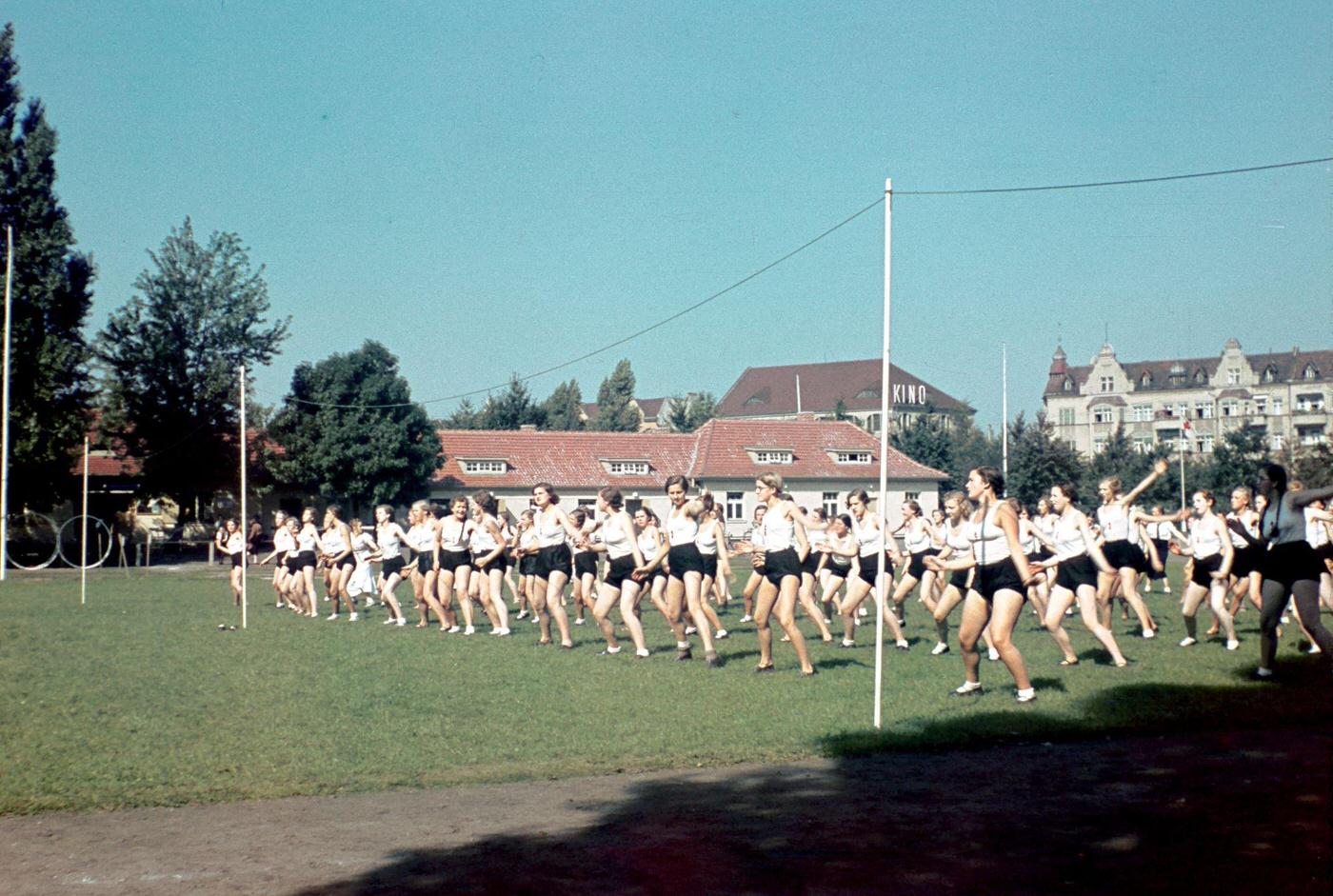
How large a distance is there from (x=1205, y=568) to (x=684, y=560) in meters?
6.50

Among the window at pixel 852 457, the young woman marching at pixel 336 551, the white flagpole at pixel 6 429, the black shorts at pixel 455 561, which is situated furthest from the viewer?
the window at pixel 852 457

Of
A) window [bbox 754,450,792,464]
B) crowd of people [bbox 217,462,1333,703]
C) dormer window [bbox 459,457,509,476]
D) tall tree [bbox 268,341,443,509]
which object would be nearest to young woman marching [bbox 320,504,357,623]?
crowd of people [bbox 217,462,1333,703]

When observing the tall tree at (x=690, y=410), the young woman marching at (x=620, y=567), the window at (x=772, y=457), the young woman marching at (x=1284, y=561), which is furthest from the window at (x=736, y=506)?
the young woman marching at (x=1284, y=561)

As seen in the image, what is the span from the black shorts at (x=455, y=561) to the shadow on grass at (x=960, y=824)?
10235 millimetres

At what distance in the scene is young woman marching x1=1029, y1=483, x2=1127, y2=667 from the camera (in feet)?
45.4

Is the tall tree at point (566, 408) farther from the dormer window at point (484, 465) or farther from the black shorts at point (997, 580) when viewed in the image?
the black shorts at point (997, 580)

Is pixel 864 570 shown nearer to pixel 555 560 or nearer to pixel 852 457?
pixel 555 560

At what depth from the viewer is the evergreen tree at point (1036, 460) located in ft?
190

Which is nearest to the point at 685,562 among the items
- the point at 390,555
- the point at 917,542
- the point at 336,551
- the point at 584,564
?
the point at 584,564

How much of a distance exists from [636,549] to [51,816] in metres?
8.09

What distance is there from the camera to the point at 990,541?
11.3m

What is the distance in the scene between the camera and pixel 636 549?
591 inches

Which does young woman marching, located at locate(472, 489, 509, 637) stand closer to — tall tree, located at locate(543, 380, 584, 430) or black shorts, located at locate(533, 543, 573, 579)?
black shorts, located at locate(533, 543, 573, 579)

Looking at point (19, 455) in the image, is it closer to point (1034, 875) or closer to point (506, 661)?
point (506, 661)
